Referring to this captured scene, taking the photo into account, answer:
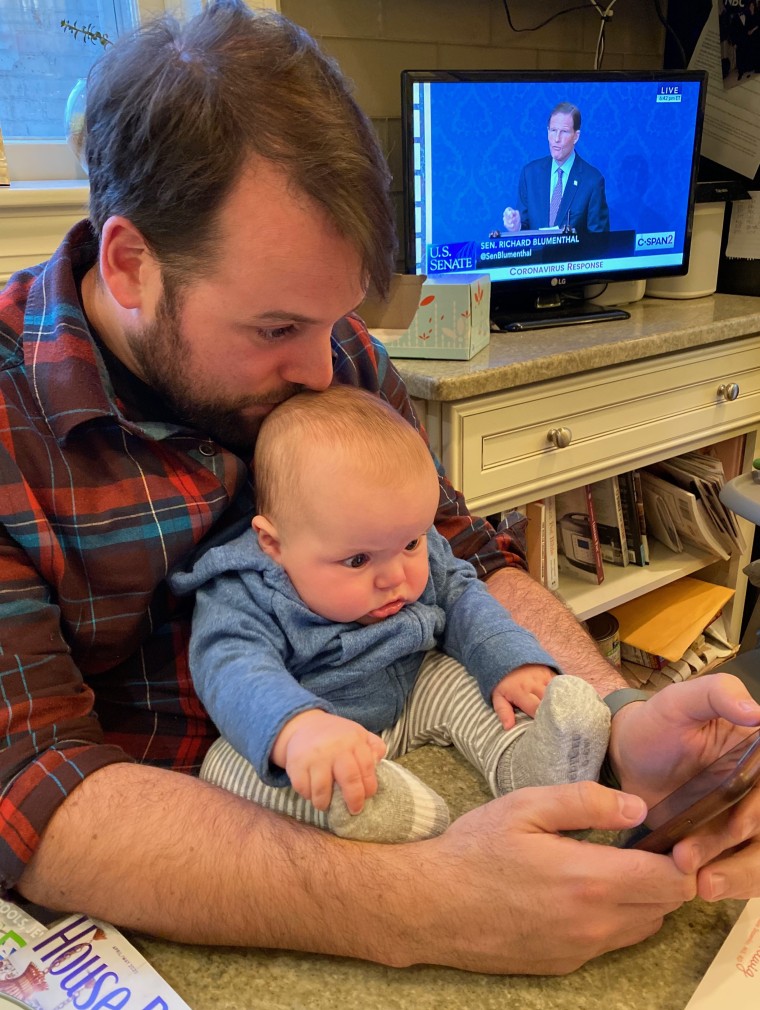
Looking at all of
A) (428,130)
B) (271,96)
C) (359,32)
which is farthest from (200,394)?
(359,32)

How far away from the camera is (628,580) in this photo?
209 centimetres

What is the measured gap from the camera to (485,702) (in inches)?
32.0

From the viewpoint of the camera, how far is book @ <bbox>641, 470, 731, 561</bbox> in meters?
2.12

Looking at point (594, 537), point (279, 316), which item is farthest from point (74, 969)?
point (594, 537)

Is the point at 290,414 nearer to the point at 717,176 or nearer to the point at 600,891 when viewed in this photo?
the point at 600,891

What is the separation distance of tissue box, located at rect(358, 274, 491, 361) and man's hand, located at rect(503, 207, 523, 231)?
0.35m

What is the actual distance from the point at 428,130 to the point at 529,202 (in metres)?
0.31

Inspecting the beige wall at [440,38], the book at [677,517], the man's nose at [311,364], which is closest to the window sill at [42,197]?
the beige wall at [440,38]

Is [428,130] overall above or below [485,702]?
above

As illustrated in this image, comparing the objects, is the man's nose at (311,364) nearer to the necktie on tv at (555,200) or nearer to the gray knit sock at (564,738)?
the gray knit sock at (564,738)

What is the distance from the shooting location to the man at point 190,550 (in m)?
0.60

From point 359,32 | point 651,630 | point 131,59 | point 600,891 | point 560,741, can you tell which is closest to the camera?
point 600,891

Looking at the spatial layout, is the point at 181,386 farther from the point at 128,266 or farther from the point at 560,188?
the point at 560,188

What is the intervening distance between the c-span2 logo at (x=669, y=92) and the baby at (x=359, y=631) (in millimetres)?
1609
